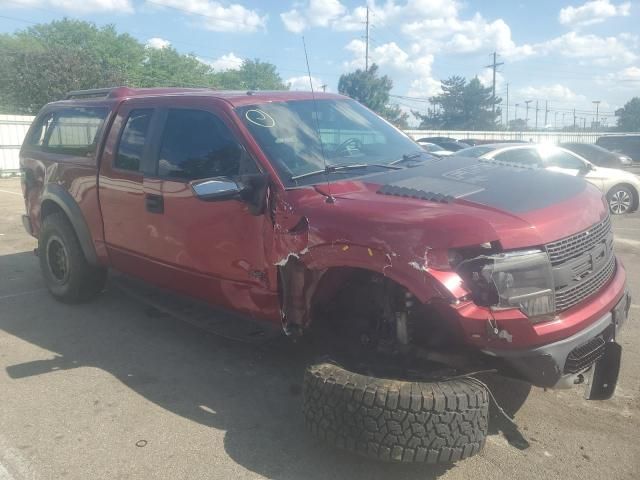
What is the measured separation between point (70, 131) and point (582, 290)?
459 cm

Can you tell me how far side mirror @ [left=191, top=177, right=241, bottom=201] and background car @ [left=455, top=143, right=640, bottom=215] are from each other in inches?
260

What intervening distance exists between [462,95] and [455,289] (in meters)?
74.8

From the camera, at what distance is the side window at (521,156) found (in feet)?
33.8

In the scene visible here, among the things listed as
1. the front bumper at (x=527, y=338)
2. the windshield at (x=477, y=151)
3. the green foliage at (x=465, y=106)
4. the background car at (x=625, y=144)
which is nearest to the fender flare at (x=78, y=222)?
the front bumper at (x=527, y=338)

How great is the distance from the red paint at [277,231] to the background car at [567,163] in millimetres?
→ 6176

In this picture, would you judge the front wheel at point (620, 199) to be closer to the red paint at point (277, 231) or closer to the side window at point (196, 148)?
the red paint at point (277, 231)

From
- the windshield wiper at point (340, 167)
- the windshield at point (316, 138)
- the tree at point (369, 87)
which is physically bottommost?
the windshield wiper at point (340, 167)

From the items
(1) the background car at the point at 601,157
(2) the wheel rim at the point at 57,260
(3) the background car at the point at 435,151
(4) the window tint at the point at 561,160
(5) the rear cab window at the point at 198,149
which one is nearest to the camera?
(5) the rear cab window at the point at 198,149

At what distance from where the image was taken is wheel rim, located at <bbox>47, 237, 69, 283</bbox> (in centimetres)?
539

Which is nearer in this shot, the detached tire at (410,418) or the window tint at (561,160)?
the detached tire at (410,418)

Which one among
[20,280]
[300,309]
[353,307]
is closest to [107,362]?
[300,309]

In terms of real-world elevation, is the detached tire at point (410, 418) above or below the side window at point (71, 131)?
below

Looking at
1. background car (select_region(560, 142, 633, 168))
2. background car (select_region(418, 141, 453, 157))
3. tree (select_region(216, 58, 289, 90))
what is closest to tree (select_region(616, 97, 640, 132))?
tree (select_region(216, 58, 289, 90))

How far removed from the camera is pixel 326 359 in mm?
3049
